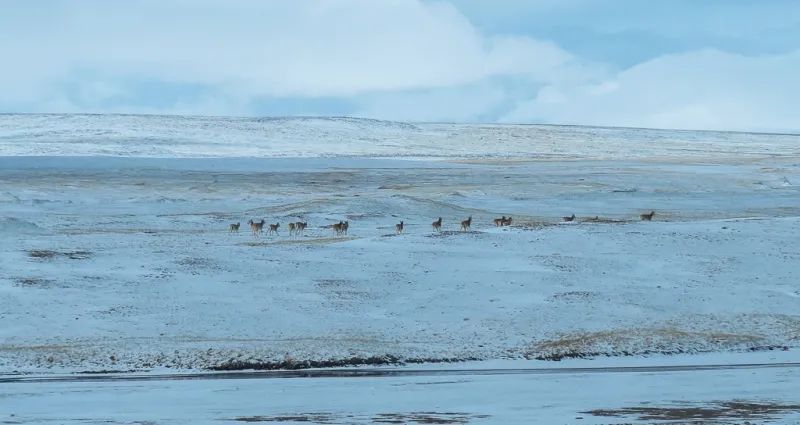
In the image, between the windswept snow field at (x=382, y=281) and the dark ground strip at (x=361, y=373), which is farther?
the windswept snow field at (x=382, y=281)

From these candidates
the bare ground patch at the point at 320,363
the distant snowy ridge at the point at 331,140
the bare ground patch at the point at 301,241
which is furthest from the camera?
the distant snowy ridge at the point at 331,140

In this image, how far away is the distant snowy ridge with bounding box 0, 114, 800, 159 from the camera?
11226 centimetres

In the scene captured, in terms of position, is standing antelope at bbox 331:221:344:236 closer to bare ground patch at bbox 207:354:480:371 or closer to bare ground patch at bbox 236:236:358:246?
bare ground patch at bbox 236:236:358:246

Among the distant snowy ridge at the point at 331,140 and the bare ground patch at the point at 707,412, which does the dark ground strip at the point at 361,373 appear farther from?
the distant snowy ridge at the point at 331,140

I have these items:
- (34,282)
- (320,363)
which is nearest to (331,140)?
(34,282)

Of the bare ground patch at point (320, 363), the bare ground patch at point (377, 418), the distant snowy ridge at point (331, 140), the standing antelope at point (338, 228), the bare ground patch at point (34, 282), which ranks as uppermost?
the distant snowy ridge at point (331, 140)

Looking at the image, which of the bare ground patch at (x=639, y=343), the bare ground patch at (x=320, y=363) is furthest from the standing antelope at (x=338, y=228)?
the bare ground patch at (x=320, y=363)

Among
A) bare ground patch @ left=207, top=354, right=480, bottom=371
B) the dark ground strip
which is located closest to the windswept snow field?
bare ground patch @ left=207, top=354, right=480, bottom=371

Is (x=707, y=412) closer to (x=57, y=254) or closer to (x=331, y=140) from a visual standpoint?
(x=57, y=254)

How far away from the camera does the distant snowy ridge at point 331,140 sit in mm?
112256

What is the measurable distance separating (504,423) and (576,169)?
77.1m

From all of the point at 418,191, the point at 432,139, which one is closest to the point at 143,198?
the point at 418,191

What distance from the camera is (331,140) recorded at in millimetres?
130500

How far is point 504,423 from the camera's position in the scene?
15.5 m
